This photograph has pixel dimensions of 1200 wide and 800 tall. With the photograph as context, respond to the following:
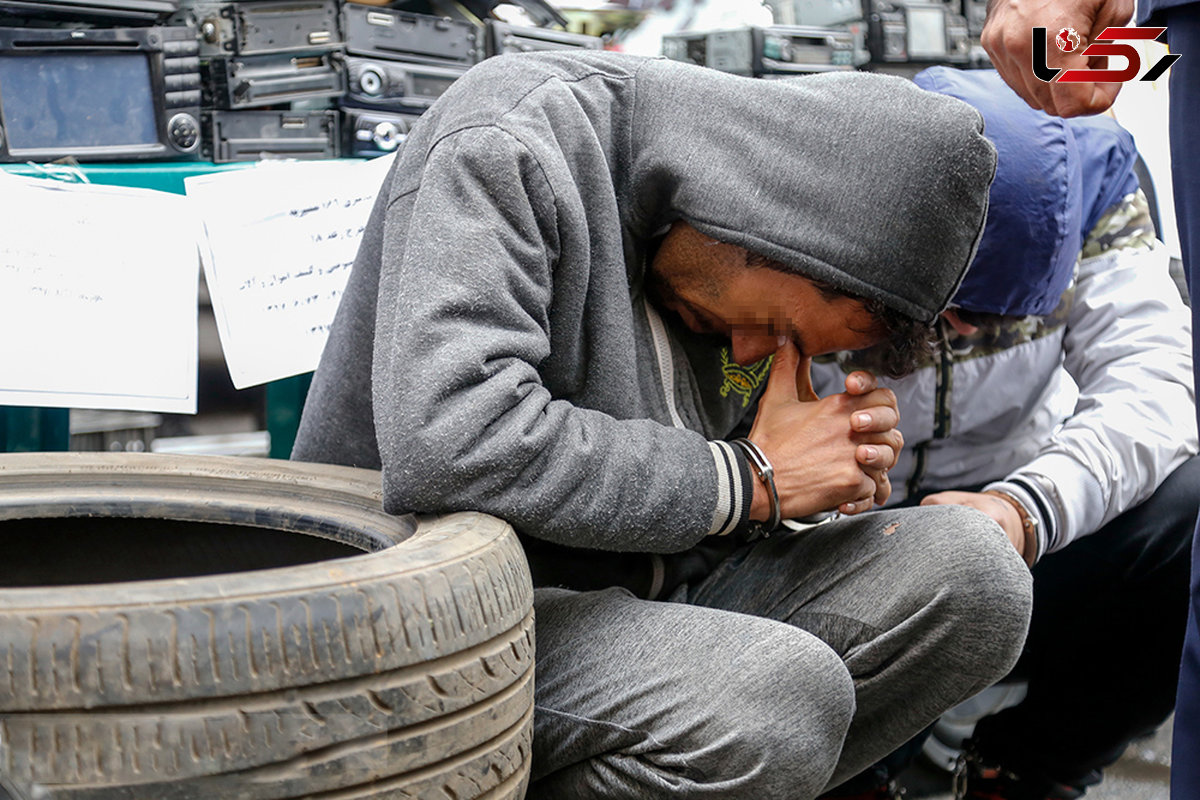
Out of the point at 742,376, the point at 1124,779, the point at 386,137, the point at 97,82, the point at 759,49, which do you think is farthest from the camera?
the point at 759,49

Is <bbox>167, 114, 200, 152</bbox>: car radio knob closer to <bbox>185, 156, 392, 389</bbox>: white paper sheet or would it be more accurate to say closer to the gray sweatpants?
<bbox>185, 156, 392, 389</bbox>: white paper sheet

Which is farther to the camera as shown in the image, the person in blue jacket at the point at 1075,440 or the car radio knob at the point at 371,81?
the car radio knob at the point at 371,81

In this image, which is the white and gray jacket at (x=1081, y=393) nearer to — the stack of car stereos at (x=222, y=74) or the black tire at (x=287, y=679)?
the black tire at (x=287, y=679)

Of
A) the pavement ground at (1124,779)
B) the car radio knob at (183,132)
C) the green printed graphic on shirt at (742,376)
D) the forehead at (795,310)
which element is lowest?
the pavement ground at (1124,779)

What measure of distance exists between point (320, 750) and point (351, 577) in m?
0.12

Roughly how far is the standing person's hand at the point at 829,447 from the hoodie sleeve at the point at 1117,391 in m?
0.42

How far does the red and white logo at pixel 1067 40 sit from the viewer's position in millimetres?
1160

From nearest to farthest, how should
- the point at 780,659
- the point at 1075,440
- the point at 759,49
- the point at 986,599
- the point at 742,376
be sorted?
the point at 780,659 < the point at 986,599 < the point at 742,376 < the point at 1075,440 < the point at 759,49

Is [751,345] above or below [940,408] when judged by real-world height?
above

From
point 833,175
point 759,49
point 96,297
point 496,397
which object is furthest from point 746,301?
point 759,49

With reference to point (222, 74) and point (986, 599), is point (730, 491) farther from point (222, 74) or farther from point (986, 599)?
point (222, 74)

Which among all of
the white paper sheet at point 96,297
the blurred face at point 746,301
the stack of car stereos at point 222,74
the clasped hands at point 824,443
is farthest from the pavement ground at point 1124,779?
the stack of car stereos at point 222,74

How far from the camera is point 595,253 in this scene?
118 cm

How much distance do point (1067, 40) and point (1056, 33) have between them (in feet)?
0.05
